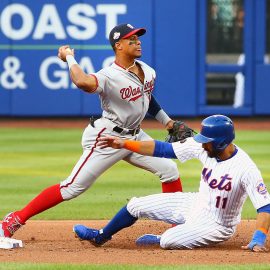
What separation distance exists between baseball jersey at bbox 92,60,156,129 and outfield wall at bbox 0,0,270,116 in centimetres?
1155

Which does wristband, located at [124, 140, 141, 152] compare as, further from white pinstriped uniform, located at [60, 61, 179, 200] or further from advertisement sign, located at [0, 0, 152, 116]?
advertisement sign, located at [0, 0, 152, 116]

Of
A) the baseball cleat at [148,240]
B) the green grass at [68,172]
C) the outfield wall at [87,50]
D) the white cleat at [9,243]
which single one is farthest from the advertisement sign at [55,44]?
the white cleat at [9,243]

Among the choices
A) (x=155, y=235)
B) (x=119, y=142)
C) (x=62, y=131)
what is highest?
(x=119, y=142)

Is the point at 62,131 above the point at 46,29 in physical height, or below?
below

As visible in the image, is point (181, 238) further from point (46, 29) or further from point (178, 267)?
point (46, 29)

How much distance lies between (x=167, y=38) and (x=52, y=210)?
33.9 feet

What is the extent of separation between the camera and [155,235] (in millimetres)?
7703

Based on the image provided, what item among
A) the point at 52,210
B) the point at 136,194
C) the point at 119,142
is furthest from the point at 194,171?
the point at 119,142

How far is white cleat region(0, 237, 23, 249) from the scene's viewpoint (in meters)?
7.17

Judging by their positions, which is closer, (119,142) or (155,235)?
(119,142)

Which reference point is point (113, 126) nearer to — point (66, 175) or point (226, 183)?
point (226, 183)

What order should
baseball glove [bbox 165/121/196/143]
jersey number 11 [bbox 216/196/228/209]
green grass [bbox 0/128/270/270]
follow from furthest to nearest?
green grass [bbox 0/128/270/270] → baseball glove [bbox 165/121/196/143] → jersey number 11 [bbox 216/196/228/209]

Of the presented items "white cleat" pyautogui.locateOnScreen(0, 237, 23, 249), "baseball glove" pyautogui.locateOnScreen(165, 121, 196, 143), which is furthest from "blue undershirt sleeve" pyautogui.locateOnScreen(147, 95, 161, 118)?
"white cleat" pyautogui.locateOnScreen(0, 237, 23, 249)

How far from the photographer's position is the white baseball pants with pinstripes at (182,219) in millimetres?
6984
